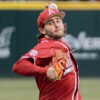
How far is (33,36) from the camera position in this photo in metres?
15.7

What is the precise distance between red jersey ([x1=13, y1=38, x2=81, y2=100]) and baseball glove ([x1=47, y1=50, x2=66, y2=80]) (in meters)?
0.06

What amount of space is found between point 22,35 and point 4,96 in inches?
157

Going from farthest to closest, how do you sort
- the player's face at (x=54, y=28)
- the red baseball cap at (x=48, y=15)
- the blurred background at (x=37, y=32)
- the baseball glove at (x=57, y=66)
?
the blurred background at (x=37, y=32) < the red baseball cap at (x=48, y=15) < the player's face at (x=54, y=28) < the baseball glove at (x=57, y=66)

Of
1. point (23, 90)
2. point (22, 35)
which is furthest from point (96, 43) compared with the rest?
point (23, 90)

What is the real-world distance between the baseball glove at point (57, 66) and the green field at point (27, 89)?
6.51 meters

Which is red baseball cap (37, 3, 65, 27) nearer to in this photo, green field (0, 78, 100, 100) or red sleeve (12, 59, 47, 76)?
red sleeve (12, 59, 47, 76)

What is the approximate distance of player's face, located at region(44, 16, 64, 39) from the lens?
206 inches

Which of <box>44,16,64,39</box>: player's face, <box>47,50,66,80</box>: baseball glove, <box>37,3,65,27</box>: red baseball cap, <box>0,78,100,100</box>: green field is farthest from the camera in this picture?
<box>0,78,100,100</box>: green field

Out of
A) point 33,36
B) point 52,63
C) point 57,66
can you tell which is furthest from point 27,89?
point 57,66

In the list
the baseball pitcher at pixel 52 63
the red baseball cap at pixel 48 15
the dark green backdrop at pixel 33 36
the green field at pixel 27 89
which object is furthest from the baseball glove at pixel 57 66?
the dark green backdrop at pixel 33 36

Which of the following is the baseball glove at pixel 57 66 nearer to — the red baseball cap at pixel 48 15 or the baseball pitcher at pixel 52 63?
the baseball pitcher at pixel 52 63

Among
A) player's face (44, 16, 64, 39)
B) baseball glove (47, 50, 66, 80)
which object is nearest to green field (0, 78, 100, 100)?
player's face (44, 16, 64, 39)

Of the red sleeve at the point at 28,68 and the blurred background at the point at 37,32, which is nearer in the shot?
the red sleeve at the point at 28,68

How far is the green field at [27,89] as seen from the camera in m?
11.9
